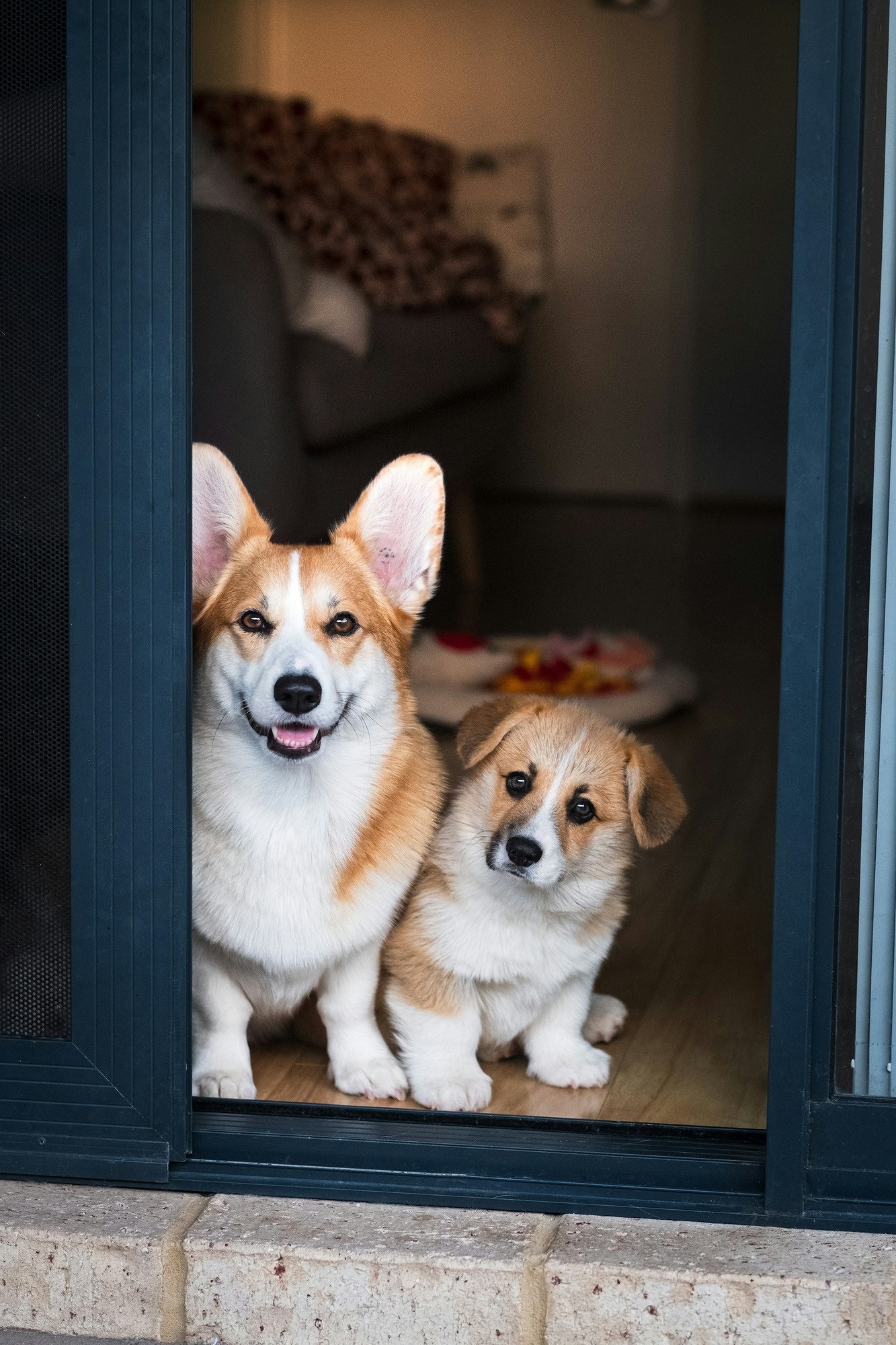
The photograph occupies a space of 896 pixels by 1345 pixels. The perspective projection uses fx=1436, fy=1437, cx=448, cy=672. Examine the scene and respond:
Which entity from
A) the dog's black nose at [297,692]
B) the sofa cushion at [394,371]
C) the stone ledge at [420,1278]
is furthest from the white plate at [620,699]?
the stone ledge at [420,1278]

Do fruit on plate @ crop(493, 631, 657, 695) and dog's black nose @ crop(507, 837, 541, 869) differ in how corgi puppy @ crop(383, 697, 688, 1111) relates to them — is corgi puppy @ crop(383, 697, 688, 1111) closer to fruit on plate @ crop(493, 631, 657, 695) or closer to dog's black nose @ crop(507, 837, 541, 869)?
dog's black nose @ crop(507, 837, 541, 869)

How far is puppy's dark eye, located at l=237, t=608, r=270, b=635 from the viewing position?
184 centimetres

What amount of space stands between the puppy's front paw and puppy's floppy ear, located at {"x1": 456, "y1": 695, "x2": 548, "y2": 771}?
0.43m

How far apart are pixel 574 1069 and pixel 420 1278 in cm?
46

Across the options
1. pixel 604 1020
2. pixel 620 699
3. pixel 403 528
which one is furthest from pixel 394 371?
pixel 604 1020

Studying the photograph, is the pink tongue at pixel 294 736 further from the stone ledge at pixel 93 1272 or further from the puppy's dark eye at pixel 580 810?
the stone ledge at pixel 93 1272

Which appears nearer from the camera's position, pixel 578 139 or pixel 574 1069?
pixel 574 1069

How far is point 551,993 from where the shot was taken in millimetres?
2037

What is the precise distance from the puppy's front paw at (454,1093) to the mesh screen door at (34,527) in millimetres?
478

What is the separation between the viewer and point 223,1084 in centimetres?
192

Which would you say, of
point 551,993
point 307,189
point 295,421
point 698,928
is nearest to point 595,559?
point 307,189

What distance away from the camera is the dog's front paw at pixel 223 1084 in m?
1.91

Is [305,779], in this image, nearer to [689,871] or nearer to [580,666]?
[689,871]

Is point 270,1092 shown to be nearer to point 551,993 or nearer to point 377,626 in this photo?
point 551,993
